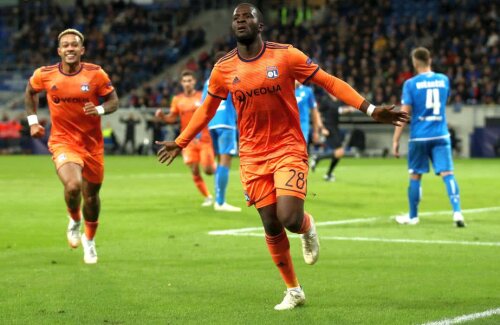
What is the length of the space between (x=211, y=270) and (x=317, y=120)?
11.6 m

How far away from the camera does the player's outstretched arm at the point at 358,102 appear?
7758 millimetres

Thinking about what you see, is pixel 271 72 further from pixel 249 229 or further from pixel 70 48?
pixel 249 229

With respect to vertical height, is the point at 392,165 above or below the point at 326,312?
below

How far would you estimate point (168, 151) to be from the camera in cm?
840

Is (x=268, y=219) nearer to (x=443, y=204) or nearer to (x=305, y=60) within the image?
(x=305, y=60)

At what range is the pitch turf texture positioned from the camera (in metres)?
7.85

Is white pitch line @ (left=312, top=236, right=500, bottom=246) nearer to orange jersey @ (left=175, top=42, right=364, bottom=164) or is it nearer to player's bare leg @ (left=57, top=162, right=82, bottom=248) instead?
player's bare leg @ (left=57, top=162, right=82, bottom=248)

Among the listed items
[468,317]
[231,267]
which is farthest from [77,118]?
[468,317]

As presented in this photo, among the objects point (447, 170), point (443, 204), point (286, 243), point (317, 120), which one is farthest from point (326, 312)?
point (317, 120)

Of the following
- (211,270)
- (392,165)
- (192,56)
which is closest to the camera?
(211,270)

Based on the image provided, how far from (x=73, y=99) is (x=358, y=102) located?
13.4 ft

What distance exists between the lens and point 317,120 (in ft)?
70.3

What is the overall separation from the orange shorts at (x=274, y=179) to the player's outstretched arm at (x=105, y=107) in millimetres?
2756

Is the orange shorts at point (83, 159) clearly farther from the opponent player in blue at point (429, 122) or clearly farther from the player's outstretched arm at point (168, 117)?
the opponent player in blue at point (429, 122)
